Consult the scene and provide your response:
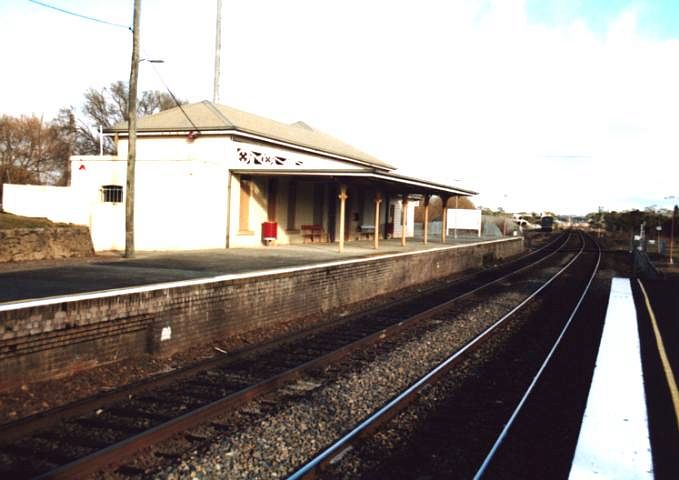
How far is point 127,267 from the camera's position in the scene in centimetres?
1191

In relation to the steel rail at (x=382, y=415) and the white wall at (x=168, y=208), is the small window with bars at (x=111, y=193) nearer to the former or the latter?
the white wall at (x=168, y=208)

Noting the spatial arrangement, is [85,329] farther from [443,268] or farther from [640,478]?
[443,268]

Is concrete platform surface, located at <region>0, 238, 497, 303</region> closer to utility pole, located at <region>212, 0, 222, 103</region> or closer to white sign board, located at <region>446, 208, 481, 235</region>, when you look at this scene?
utility pole, located at <region>212, 0, 222, 103</region>

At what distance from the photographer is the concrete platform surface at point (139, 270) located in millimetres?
8727

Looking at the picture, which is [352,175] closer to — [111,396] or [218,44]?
[111,396]

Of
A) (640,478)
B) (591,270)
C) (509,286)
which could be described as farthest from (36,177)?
(640,478)

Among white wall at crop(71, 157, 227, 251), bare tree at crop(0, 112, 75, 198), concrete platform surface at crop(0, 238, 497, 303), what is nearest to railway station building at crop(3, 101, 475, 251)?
white wall at crop(71, 157, 227, 251)

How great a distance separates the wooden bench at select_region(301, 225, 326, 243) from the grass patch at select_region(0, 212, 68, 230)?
29.3 feet

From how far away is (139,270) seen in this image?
11383 millimetres

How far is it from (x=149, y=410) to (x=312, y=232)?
1677 centimetres

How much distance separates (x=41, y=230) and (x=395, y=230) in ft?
72.2

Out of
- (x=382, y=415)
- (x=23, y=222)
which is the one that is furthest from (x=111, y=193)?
(x=382, y=415)

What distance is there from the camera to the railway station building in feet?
55.0

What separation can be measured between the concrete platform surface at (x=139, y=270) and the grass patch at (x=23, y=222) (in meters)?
3.25
